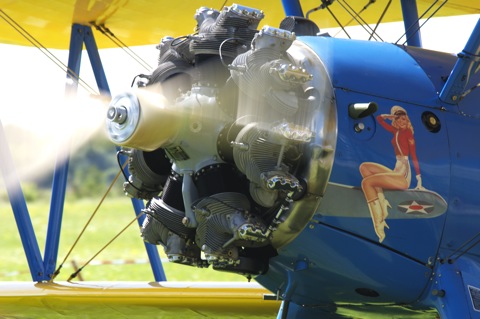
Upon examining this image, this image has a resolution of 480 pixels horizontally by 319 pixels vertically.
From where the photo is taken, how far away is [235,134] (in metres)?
5.23

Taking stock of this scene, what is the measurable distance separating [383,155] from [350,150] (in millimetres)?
181

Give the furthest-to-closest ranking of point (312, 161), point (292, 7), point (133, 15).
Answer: point (133, 15), point (292, 7), point (312, 161)

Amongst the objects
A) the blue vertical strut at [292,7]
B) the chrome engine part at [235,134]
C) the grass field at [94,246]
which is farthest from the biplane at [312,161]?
the grass field at [94,246]

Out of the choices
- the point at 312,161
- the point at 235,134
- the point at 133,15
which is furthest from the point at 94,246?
the point at 312,161

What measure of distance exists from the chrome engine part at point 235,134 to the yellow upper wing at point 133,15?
12.6 ft

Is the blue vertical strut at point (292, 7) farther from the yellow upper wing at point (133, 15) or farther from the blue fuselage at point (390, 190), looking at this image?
the yellow upper wing at point (133, 15)

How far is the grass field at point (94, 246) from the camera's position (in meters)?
23.5

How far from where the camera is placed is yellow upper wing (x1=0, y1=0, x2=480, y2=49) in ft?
30.8

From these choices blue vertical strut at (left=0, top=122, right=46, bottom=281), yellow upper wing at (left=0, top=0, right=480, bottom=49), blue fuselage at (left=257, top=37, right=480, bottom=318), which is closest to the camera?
blue fuselage at (left=257, top=37, right=480, bottom=318)

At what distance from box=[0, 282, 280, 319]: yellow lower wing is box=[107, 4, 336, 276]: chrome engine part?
2262 mm

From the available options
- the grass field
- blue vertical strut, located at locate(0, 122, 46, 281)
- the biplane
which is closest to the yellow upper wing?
blue vertical strut, located at locate(0, 122, 46, 281)

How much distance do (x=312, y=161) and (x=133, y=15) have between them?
5.06 meters

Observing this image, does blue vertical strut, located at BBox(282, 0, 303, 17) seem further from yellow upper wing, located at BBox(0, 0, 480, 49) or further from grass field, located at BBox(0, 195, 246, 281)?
grass field, located at BBox(0, 195, 246, 281)

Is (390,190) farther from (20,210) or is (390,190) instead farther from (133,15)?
(133,15)
